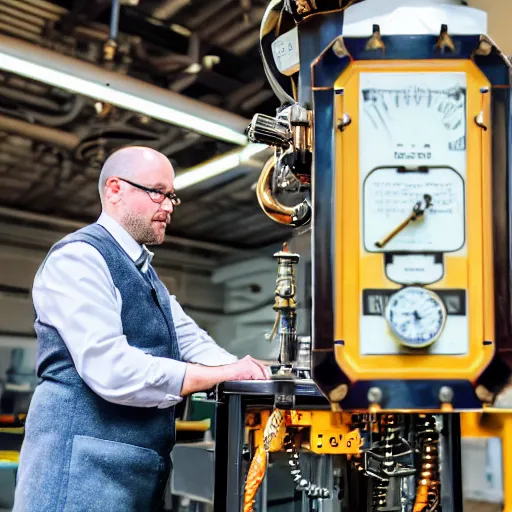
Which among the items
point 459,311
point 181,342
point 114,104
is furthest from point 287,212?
point 114,104

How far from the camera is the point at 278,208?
1327 mm

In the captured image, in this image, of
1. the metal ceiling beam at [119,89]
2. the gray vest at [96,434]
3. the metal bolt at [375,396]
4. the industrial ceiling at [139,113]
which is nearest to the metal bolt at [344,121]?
the metal bolt at [375,396]

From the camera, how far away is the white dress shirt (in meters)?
1.13

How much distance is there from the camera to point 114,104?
277 cm

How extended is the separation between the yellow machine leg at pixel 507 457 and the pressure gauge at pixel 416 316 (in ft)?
0.64

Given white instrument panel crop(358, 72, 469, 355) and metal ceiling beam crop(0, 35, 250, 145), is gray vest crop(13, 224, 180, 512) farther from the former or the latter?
metal ceiling beam crop(0, 35, 250, 145)

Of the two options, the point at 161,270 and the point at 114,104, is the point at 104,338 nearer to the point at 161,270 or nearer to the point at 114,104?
the point at 114,104

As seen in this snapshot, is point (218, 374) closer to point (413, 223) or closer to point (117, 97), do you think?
point (413, 223)

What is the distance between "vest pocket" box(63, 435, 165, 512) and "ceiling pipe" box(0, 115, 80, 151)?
2.17 metres

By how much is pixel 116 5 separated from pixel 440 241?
1.93 m

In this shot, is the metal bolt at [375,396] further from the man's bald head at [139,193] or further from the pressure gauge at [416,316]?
the man's bald head at [139,193]

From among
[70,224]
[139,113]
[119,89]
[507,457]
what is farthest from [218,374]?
[70,224]

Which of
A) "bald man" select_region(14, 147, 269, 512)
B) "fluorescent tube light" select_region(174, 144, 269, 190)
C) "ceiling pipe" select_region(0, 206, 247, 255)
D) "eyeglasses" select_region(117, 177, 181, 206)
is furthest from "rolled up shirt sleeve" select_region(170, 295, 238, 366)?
"ceiling pipe" select_region(0, 206, 247, 255)

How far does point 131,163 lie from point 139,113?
152 centimetres
